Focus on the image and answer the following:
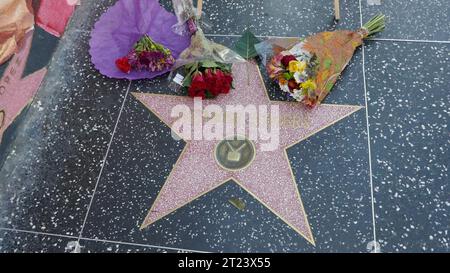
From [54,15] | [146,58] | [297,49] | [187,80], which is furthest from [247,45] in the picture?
[54,15]

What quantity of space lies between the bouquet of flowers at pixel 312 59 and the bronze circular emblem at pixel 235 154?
309mm

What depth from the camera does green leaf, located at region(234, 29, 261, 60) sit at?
7.02ft

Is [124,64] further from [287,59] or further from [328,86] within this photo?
[328,86]

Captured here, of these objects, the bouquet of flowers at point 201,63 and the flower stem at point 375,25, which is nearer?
the bouquet of flowers at point 201,63

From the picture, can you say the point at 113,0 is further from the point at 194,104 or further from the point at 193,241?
the point at 193,241

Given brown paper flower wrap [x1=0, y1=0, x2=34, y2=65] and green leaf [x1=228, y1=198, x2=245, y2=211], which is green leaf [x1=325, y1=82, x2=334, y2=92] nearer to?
green leaf [x1=228, y1=198, x2=245, y2=211]

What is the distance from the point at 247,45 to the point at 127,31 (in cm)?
56

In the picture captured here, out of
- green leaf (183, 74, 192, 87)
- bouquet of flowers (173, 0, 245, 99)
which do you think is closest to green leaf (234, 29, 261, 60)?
bouquet of flowers (173, 0, 245, 99)

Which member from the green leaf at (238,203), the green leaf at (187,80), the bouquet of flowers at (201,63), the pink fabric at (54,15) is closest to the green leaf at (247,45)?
the bouquet of flowers at (201,63)

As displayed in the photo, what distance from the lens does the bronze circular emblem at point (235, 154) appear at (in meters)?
1.86

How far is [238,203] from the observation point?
1.78 metres

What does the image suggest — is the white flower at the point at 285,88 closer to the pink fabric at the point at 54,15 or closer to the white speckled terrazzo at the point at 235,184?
the white speckled terrazzo at the point at 235,184

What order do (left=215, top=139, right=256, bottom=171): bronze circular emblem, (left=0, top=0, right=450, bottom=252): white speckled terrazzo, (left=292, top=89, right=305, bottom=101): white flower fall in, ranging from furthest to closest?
(left=292, top=89, right=305, bottom=101): white flower, (left=215, top=139, right=256, bottom=171): bronze circular emblem, (left=0, top=0, right=450, bottom=252): white speckled terrazzo

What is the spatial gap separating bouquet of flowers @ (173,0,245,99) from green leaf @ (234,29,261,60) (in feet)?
0.12
